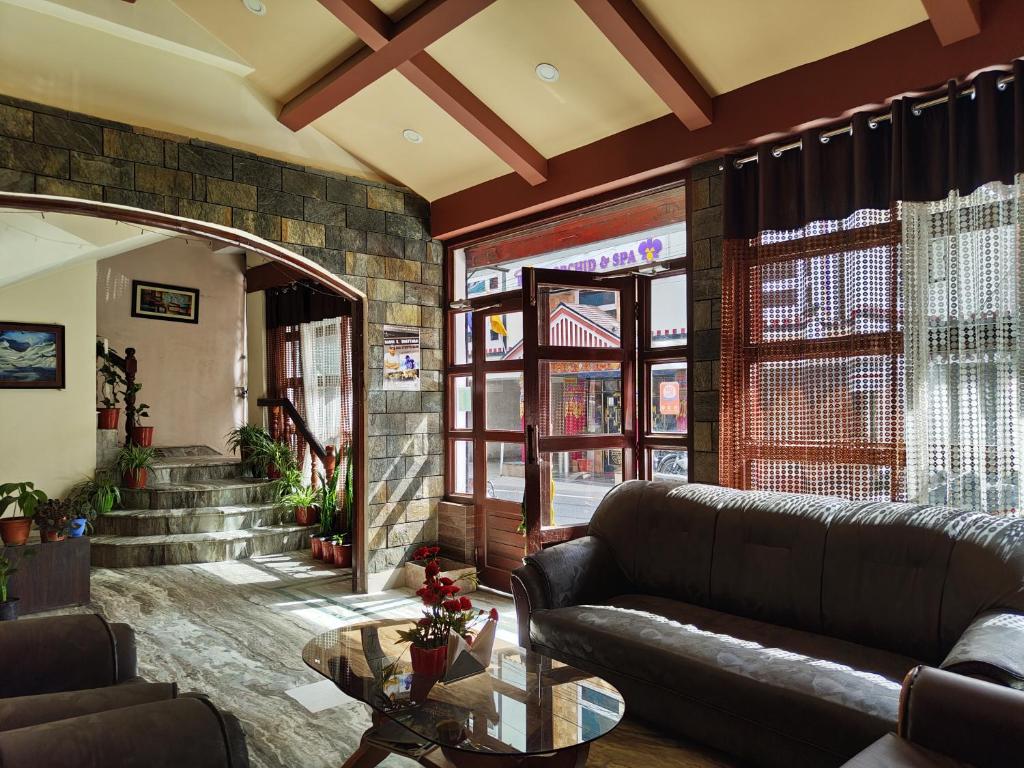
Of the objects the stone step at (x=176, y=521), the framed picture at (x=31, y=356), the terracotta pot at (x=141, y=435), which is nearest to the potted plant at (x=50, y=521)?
the stone step at (x=176, y=521)

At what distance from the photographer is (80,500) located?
643 cm

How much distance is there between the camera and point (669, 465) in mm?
4195

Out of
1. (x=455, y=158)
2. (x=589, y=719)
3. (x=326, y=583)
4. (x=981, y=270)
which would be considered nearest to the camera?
(x=589, y=719)

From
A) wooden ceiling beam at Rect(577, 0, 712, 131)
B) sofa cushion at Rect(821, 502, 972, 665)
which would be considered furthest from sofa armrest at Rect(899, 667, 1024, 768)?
wooden ceiling beam at Rect(577, 0, 712, 131)

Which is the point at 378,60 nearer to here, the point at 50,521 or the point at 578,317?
the point at 578,317

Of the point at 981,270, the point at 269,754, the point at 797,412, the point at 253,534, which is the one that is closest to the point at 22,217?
the point at 253,534

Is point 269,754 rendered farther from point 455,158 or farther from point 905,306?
point 455,158

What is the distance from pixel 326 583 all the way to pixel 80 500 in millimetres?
2694

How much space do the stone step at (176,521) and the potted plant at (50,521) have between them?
59.7 inches

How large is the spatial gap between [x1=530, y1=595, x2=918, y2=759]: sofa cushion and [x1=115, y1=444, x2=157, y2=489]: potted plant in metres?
5.06

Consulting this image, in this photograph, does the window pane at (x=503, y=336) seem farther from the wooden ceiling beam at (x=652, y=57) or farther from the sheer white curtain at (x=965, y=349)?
the sheer white curtain at (x=965, y=349)

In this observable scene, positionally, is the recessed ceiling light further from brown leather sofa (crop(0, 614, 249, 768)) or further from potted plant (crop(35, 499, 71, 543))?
potted plant (crop(35, 499, 71, 543))

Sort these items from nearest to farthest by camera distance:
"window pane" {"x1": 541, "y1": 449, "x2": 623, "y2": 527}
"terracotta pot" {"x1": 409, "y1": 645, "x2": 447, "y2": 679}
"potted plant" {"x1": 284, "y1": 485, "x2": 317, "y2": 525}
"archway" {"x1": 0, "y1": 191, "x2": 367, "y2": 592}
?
"terracotta pot" {"x1": 409, "y1": 645, "x2": 447, "y2": 679} → "archway" {"x1": 0, "y1": 191, "x2": 367, "y2": 592} → "window pane" {"x1": 541, "y1": 449, "x2": 623, "y2": 527} → "potted plant" {"x1": 284, "y1": 485, "x2": 317, "y2": 525}

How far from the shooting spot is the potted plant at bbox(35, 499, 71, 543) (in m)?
4.70
